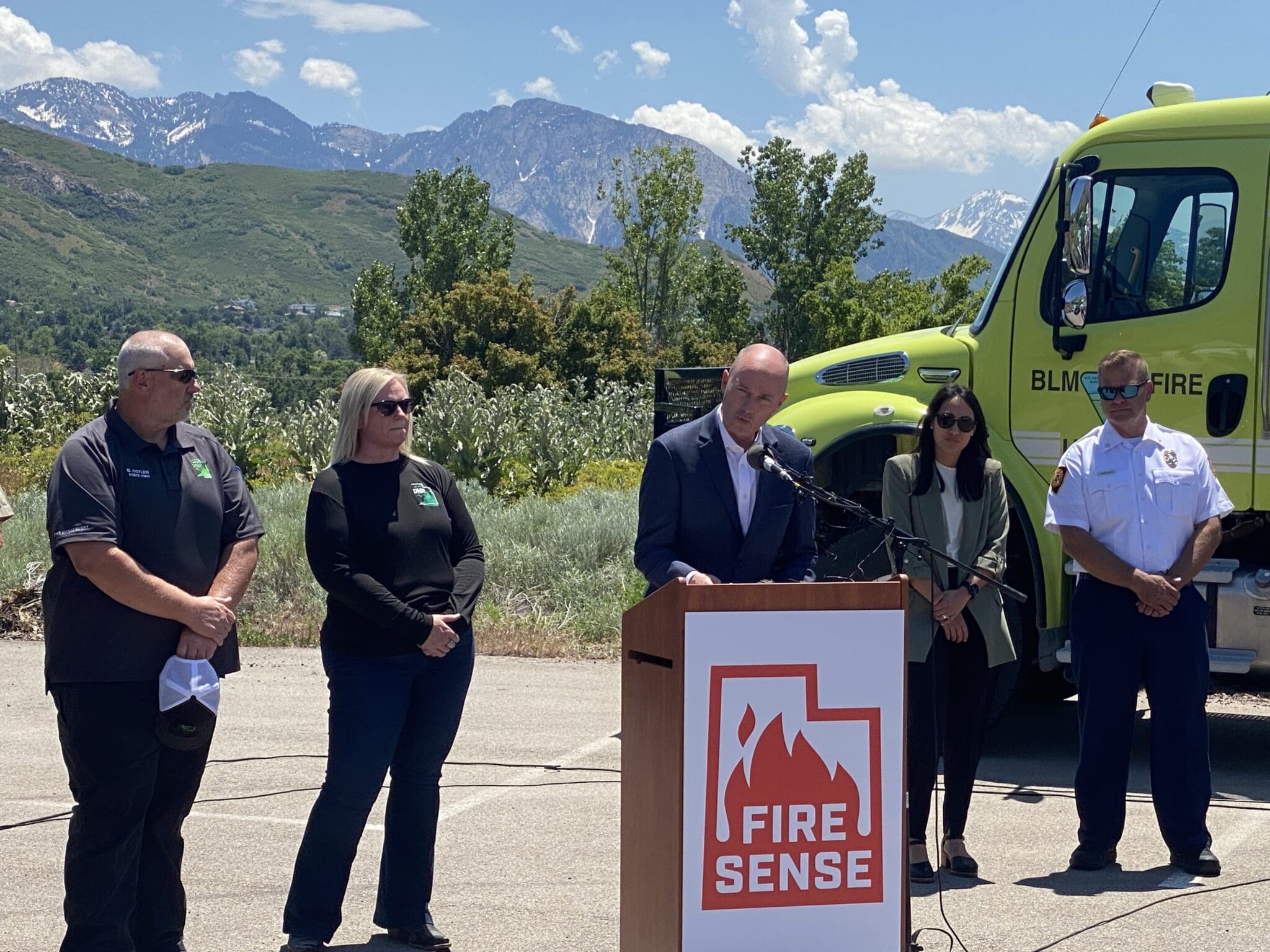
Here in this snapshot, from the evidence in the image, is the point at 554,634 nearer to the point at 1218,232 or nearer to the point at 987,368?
the point at 987,368

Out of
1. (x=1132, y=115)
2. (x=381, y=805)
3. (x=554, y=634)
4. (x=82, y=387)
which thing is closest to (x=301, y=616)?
(x=554, y=634)

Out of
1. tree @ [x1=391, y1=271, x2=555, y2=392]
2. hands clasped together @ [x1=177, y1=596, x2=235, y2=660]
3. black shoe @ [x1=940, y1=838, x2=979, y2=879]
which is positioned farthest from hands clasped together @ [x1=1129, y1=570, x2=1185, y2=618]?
tree @ [x1=391, y1=271, x2=555, y2=392]

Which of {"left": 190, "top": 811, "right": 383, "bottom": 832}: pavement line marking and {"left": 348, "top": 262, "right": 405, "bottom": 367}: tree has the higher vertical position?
{"left": 348, "top": 262, "right": 405, "bottom": 367}: tree

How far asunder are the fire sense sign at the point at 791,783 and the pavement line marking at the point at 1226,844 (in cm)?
241

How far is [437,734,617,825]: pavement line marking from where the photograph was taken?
679 centimetres

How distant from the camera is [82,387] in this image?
2695 centimetres

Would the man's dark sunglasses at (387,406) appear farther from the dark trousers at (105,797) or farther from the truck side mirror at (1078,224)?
the truck side mirror at (1078,224)

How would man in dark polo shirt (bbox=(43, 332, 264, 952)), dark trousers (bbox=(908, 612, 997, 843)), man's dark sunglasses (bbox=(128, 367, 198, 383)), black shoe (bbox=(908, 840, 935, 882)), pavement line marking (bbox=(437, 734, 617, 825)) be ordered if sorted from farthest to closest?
pavement line marking (bbox=(437, 734, 617, 825))
dark trousers (bbox=(908, 612, 997, 843))
black shoe (bbox=(908, 840, 935, 882))
man's dark sunglasses (bbox=(128, 367, 198, 383))
man in dark polo shirt (bbox=(43, 332, 264, 952))

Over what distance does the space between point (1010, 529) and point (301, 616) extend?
689cm

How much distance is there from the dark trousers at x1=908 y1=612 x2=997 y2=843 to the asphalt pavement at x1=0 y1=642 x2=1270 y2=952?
32 centimetres

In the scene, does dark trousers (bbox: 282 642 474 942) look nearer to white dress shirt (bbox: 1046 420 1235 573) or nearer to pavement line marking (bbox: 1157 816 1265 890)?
white dress shirt (bbox: 1046 420 1235 573)

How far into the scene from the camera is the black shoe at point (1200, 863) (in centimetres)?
569

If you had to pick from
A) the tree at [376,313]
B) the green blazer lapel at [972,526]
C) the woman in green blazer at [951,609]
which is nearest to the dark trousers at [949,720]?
the woman in green blazer at [951,609]

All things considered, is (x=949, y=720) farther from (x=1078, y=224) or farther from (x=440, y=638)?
(x=1078, y=224)
